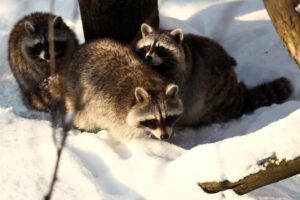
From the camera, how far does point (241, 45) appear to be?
589 cm

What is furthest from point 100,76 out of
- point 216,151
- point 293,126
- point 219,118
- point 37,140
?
point 293,126

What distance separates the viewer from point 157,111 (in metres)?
4.31

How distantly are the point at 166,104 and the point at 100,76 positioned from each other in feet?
2.08

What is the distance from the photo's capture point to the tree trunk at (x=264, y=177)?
305 centimetres

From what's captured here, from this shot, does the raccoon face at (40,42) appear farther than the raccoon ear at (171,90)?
Yes

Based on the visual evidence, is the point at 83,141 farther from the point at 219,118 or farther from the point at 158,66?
the point at 219,118

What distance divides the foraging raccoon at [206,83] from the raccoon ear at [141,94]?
1.82 ft

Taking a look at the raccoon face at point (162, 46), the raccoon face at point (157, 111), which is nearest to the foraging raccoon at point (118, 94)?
the raccoon face at point (157, 111)

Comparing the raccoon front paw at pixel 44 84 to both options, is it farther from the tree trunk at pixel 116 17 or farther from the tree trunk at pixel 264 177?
the tree trunk at pixel 264 177

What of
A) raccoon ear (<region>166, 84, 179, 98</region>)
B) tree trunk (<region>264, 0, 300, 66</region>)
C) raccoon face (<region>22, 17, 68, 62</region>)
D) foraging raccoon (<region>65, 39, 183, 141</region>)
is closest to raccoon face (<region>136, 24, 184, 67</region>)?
foraging raccoon (<region>65, 39, 183, 141</region>)

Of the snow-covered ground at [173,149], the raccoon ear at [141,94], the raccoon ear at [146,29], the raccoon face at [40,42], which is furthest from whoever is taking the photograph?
the raccoon face at [40,42]

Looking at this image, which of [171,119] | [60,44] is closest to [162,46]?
[171,119]

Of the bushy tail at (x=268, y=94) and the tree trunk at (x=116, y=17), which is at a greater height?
the tree trunk at (x=116, y=17)

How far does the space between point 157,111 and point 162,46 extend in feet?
2.37
